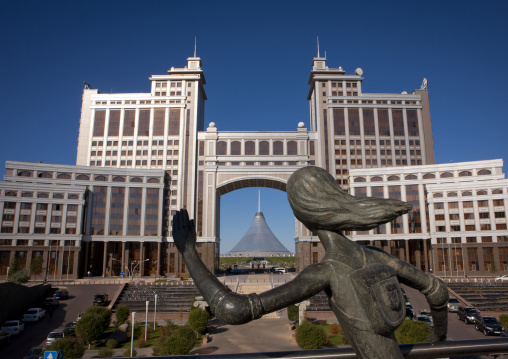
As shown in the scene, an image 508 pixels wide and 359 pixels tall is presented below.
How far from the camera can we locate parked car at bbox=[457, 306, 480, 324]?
2695 cm

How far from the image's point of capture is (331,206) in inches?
97.8

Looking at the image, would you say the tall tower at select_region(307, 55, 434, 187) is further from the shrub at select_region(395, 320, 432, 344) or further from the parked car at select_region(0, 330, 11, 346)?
the parked car at select_region(0, 330, 11, 346)

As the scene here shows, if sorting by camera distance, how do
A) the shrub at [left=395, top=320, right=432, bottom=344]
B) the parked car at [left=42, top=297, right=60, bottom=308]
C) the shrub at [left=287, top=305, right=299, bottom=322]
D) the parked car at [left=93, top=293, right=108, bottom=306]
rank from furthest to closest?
1. the parked car at [left=93, top=293, right=108, bottom=306]
2. the parked car at [left=42, top=297, right=60, bottom=308]
3. the shrub at [left=287, top=305, right=299, bottom=322]
4. the shrub at [left=395, top=320, right=432, bottom=344]

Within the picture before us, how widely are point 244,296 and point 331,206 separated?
33.0 inches

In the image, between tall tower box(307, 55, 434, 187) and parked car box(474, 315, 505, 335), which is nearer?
parked car box(474, 315, 505, 335)

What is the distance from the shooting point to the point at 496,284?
1561 inches

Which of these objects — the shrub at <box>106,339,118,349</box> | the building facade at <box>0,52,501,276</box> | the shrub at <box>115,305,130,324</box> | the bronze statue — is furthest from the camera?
the building facade at <box>0,52,501,276</box>

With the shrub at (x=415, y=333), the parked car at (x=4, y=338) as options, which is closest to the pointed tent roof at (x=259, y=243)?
the parked car at (x=4, y=338)

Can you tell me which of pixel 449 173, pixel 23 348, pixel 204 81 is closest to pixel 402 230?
pixel 449 173

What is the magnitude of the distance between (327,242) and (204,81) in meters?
74.1

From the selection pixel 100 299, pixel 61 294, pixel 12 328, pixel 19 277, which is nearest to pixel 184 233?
pixel 12 328

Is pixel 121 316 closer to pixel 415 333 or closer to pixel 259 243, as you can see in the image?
pixel 415 333

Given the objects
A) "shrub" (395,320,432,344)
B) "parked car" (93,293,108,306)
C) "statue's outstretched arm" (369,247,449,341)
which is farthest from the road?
"statue's outstretched arm" (369,247,449,341)

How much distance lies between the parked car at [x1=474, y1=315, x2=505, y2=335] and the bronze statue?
2641cm
